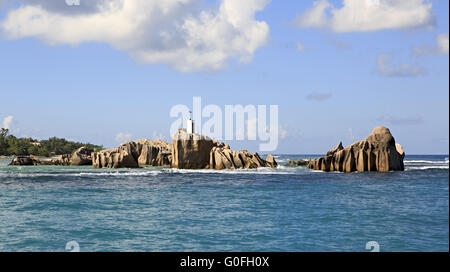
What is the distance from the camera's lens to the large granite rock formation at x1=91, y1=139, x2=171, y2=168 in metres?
81.6

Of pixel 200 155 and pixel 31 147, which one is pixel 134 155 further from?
pixel 31 147

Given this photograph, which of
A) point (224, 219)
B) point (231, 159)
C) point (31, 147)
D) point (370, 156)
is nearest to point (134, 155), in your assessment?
point (231, 159)

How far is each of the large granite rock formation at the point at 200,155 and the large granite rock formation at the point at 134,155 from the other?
12008 millimetres

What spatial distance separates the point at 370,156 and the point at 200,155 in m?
30.5

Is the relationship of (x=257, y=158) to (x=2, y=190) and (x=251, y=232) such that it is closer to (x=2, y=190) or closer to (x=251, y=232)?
(x=2, y=190)

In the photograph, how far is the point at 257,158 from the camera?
254 feet

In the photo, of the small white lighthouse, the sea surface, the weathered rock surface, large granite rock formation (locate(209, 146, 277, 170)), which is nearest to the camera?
the sea surface

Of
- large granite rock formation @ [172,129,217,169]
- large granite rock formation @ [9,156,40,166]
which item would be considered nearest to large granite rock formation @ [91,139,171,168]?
large granite rock formation @ [172,129,217,169]

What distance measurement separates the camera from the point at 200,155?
75.4 metres

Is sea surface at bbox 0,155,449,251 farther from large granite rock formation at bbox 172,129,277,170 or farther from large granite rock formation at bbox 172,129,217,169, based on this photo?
large granite rock formation at bbox 172,129,217,169

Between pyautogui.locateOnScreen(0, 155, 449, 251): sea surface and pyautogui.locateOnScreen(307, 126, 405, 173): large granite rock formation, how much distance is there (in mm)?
24216

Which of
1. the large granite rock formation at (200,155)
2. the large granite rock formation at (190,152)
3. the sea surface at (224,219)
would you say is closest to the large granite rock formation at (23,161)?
the large granite rock formation at (200,155)

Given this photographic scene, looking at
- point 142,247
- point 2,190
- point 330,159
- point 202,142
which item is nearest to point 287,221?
point 142,247

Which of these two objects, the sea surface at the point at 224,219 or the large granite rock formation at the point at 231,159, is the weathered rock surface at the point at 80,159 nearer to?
the large granite rock formation at the point at 231,159
